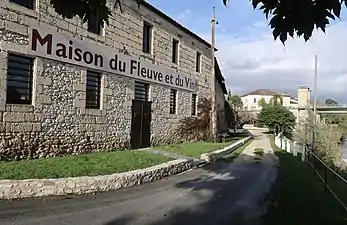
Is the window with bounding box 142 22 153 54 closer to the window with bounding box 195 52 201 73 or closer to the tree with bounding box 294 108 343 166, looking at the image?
the window with bounding box 195 52 201 73

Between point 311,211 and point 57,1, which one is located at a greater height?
point 57,1

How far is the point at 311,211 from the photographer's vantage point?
26.0ft

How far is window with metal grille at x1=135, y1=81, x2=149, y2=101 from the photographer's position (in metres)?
18.1

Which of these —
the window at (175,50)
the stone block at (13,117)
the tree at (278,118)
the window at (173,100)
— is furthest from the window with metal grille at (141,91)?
the tree at (278,118)

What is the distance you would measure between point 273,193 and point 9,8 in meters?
8.60

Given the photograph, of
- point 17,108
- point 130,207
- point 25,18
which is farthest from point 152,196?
point 25,18

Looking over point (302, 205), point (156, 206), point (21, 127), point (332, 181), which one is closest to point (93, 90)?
point (21, 127)

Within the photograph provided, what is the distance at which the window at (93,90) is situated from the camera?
48.3 feet

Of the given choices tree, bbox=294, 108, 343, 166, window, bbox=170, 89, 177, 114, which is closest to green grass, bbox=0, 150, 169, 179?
window, bbox=170, 89, 177, 114

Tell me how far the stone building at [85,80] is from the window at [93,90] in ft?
0.12

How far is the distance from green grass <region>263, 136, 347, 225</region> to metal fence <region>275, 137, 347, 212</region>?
0.50ft

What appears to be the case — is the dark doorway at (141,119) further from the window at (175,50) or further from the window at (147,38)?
the window at (175,50)

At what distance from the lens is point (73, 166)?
1055 centimetres

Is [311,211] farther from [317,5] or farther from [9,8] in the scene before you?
[9,8]
